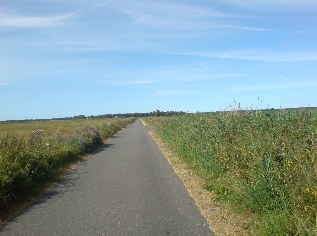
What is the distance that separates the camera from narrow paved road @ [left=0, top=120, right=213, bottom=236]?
8.34 meters

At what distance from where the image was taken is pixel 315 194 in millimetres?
6645

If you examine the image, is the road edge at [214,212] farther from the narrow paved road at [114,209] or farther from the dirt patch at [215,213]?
the narrow paved road at [114,209]

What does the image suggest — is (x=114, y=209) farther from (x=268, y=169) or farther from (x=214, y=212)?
(x=268, y=169)

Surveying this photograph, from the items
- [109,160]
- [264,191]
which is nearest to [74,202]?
[264,191]

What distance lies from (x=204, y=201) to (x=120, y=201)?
2.11 metres

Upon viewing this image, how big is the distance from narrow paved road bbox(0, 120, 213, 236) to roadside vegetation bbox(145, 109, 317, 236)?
1.06 m

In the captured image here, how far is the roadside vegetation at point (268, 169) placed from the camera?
6955 millimetres

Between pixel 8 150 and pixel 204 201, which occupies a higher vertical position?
pixel 8 150

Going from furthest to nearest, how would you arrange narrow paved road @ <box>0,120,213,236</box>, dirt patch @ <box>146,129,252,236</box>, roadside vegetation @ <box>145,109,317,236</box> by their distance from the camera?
narrow paved road @ <box>0,120,213,236</box>
dirt patch @ <box>146,129,252,236</box>
roadside vegetation @ <box>145,109,317,236</box>

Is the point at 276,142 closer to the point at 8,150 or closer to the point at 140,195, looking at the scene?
the point at 140,195

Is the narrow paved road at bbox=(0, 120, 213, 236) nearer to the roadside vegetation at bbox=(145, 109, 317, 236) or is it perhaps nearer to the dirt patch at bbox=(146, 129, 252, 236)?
the dirt patch at bbox=(146, 129, 252, 236)

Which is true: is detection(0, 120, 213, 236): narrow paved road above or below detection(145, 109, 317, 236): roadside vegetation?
below

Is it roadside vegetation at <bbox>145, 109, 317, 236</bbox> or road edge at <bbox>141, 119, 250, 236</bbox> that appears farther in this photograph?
road edge at <bbox>141, 119, 250, 236</bbox>

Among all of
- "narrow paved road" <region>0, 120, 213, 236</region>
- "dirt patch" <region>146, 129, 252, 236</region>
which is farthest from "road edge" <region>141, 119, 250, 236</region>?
"narrow paved road" <region>0, 120, 213, 236</region>
